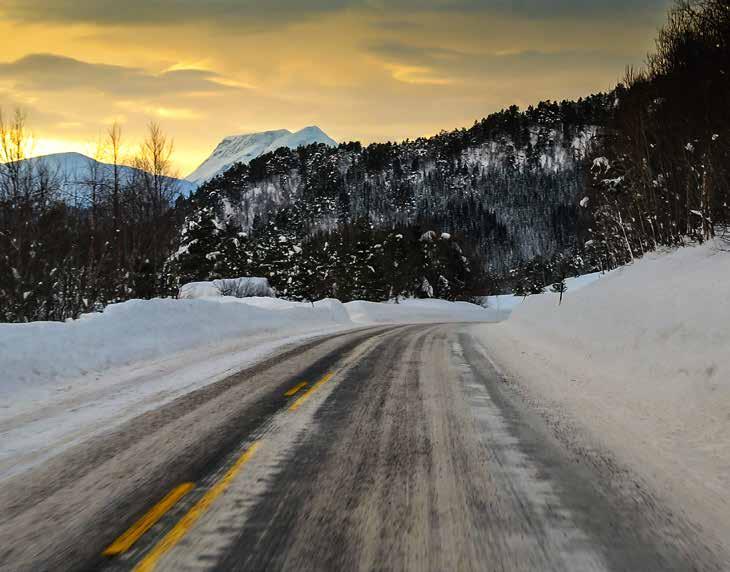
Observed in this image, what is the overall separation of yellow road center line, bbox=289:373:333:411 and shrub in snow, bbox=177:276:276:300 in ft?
98.1

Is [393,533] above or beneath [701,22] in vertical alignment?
beneath

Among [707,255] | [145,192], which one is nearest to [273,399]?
[707,255]

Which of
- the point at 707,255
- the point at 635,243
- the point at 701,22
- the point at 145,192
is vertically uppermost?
the point at 701,22

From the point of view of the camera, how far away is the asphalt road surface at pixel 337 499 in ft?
9.27

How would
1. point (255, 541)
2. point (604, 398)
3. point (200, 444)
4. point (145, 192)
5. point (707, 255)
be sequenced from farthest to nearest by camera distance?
point (145, 192) → point (707, 255) → point (604, 398) → point (200, 444) → point (255, 541)

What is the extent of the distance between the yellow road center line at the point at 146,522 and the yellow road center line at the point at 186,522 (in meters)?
0.18

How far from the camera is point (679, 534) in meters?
3.06

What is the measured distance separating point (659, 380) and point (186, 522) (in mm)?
6226

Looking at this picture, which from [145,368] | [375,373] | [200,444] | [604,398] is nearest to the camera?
[200,444]

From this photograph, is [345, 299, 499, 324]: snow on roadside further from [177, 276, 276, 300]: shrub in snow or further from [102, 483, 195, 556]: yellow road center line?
[102, 483, 195, 556]: yellow road center line

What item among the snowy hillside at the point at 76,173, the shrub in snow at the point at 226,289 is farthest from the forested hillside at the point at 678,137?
the shrub in snow at the point at 226,289

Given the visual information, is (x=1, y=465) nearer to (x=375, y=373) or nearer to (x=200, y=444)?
(x=200, y=444)

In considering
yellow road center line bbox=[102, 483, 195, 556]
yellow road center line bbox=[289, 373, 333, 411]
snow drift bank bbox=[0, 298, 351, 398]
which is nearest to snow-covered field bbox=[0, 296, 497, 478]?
snow drift bank bbox=[0, 298, 351, 398]

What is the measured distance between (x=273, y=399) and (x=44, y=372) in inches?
178
